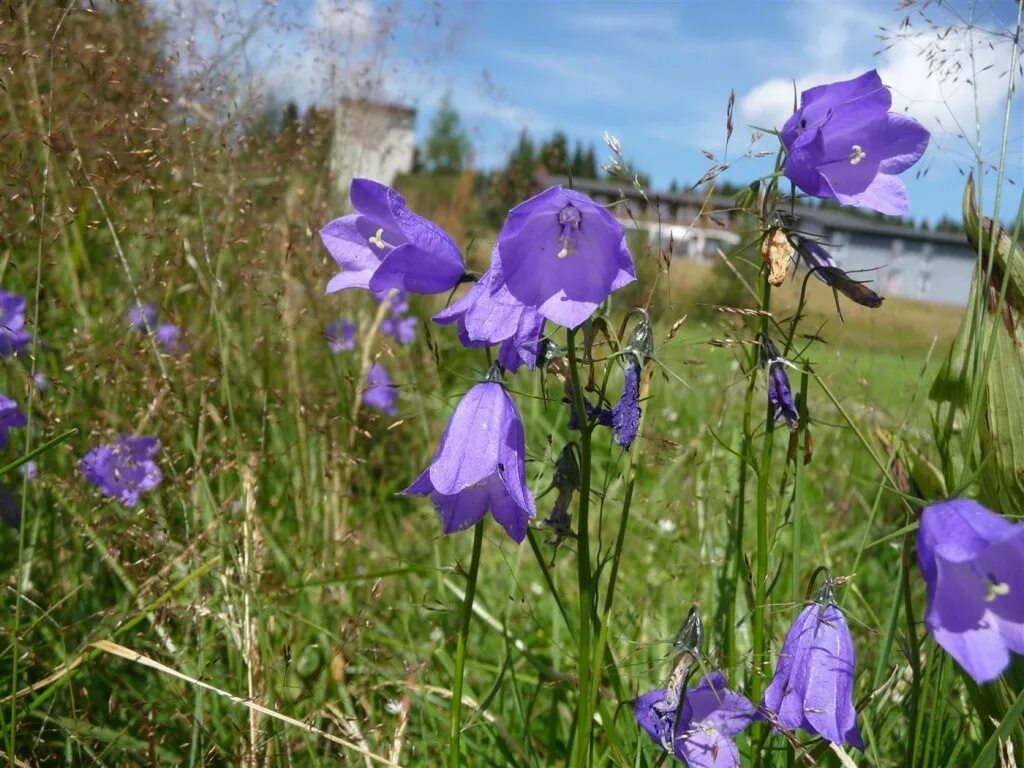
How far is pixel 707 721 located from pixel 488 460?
0.54 meters

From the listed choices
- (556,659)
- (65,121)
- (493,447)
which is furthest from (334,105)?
(493,447)

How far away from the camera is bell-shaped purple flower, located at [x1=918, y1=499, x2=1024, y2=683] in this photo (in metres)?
0.92

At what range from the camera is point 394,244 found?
1298 millimetres

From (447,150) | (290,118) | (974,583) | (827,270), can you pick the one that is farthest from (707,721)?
(447,150)

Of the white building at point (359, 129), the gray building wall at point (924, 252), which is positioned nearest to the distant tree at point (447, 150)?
the white building at point (359, 129)

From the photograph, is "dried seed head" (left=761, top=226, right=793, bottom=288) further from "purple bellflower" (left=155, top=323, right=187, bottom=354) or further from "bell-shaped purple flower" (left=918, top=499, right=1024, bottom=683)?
"purple bellflower" (left=155, top=323, right=187, bottom=354)

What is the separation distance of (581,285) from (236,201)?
5.09 ft

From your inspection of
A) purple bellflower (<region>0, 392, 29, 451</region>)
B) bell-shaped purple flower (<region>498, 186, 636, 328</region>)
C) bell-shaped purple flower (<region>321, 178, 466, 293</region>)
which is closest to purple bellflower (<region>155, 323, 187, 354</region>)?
purple bellflower (<region>0, 392, 29, 451</region>)

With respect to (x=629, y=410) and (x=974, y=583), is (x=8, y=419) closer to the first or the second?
(x=629, y=410)

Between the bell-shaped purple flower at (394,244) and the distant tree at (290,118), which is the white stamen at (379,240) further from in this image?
the distant tree at (290,118)

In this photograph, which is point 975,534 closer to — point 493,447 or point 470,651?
point 493,447

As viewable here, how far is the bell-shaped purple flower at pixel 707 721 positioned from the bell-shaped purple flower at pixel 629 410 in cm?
38

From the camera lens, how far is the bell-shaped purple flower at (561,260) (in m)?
1.06

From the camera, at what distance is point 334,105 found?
2.95m
